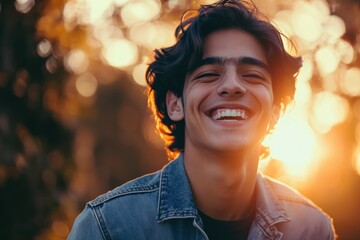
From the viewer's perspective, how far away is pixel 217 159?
395 cm

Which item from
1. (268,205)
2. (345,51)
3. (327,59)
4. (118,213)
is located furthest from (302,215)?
(327,59)

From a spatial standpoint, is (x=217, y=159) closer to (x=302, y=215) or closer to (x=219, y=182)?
(x=219, y=182)

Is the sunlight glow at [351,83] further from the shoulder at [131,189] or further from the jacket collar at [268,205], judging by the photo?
the shoulder at [131,189]

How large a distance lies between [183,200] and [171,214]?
144 mm

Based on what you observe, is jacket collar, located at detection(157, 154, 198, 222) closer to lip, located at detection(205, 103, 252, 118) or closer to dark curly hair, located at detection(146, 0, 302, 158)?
lip, located at detection(205, 103, 252, 118)

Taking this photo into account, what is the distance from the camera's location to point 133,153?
31844 millimetres

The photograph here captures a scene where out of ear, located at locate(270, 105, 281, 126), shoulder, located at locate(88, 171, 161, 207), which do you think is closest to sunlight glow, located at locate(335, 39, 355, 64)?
ear, located at locate(270, 105, 281, 126)

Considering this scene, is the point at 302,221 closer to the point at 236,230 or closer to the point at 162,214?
the point at 236,230

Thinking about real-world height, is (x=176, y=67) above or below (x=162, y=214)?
above

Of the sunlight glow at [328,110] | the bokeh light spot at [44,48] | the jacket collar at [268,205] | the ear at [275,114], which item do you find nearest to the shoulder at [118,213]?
the jacket collar at [268,205]

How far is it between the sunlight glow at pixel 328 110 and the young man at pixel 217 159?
29.5 feet

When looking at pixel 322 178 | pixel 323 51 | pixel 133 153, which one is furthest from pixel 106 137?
pixel 323 51

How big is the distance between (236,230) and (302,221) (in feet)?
1.64

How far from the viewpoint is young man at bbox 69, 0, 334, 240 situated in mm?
3832
